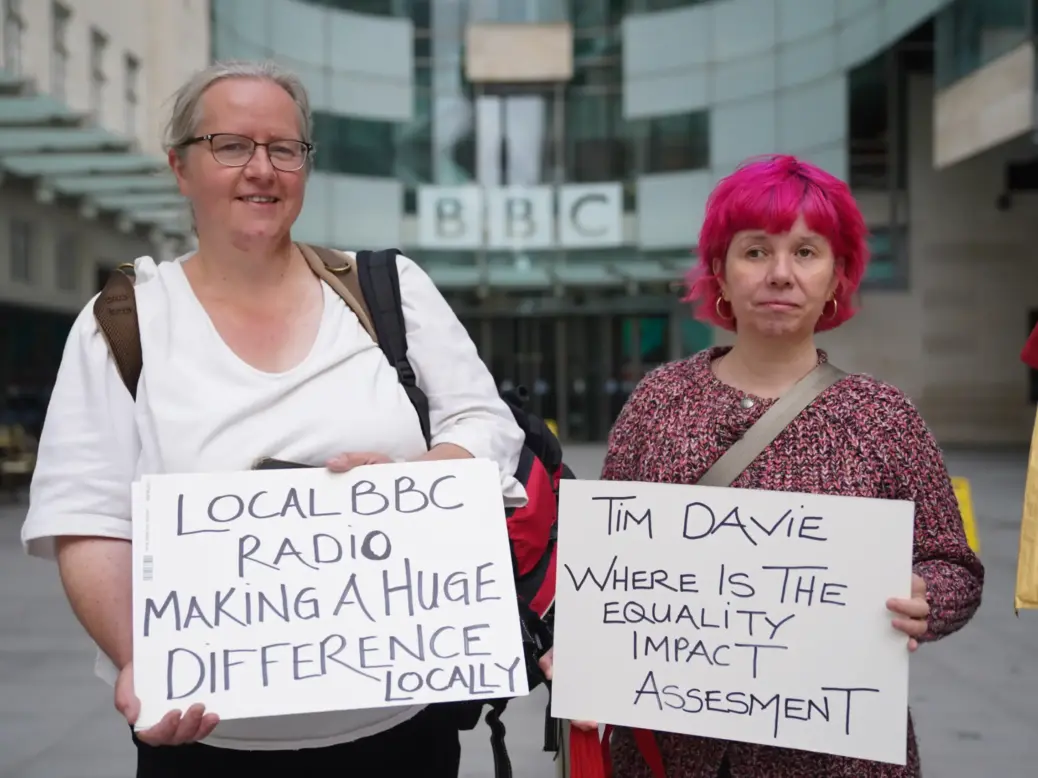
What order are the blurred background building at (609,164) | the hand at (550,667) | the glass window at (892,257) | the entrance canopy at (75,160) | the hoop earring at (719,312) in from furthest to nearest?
the glass window at (892,257)
the blurred background building at (609,164)
the entrance canopy at (75,160)
the hoop earring at (719,312)
the hand at (550,667)

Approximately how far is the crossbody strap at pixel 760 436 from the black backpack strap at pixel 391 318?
0.57 metres

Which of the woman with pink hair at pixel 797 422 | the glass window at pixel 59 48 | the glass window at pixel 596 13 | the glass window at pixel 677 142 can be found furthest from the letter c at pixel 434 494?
the glass window at pixel 596 13

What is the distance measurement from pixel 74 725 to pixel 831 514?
13.2ft

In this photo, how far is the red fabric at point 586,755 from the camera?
202 cm

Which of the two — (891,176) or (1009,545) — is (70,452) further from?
(891,176)

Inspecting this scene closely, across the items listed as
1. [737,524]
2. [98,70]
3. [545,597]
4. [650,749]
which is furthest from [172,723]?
[98,70]

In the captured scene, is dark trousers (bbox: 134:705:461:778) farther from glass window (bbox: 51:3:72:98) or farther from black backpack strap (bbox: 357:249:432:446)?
glass window (bbox: 51:3:72:98)

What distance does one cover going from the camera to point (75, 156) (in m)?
13.2

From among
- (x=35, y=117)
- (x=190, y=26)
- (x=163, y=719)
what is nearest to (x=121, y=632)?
(x=163, y=719)

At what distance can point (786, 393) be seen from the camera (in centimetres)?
204

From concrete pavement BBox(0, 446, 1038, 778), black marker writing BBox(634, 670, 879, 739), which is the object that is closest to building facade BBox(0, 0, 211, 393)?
concrete pavement BBox(0, 446, 1038, 778)

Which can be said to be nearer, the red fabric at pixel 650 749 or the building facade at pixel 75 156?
the red fabric at pixel 650 749

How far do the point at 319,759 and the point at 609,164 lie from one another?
20.8m

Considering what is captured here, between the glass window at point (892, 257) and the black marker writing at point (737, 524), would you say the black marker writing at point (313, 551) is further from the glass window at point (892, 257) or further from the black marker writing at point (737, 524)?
the glass window at point (892, 257)
